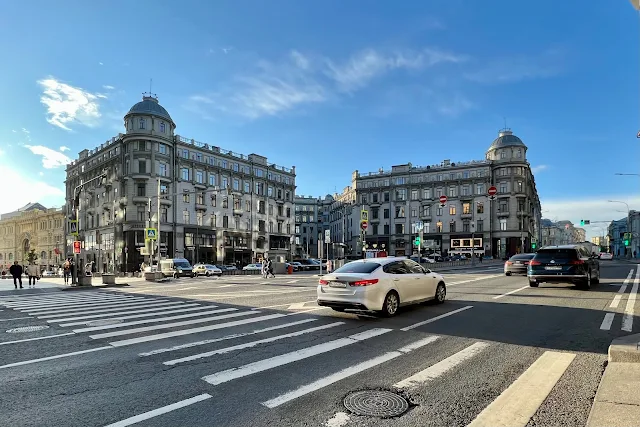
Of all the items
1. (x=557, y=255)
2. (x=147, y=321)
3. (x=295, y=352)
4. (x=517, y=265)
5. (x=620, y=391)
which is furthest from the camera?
(x=517, y=265)

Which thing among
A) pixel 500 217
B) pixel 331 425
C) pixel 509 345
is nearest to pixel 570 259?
pixel 509 345

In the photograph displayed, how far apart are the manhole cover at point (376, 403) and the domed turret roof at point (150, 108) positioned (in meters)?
62.1

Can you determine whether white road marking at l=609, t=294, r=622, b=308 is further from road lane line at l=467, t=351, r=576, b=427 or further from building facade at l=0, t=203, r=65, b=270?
building facade at l=0, t=203, r=65, b=270

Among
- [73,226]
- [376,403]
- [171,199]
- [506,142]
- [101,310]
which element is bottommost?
[101,310]

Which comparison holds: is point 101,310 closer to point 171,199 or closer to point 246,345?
point 246,345

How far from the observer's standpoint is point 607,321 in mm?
8875

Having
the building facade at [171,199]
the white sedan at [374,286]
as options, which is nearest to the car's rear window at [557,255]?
the white sedan at [374,286]

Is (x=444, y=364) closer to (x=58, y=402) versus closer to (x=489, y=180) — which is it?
(x=58, y=402)

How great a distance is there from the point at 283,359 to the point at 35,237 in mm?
113562

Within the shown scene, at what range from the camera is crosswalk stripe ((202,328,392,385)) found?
5.32m

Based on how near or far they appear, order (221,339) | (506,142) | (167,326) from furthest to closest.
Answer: (506,142) → (167,326) → (221,339)

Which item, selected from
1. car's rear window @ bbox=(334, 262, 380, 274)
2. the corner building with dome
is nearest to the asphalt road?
car's rear window @ bbox=(334, 262, 380, 274)

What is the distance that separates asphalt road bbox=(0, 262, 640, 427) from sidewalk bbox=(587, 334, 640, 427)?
182 millimetres

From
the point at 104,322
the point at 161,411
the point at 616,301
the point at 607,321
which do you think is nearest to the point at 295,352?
the point at 161,411
